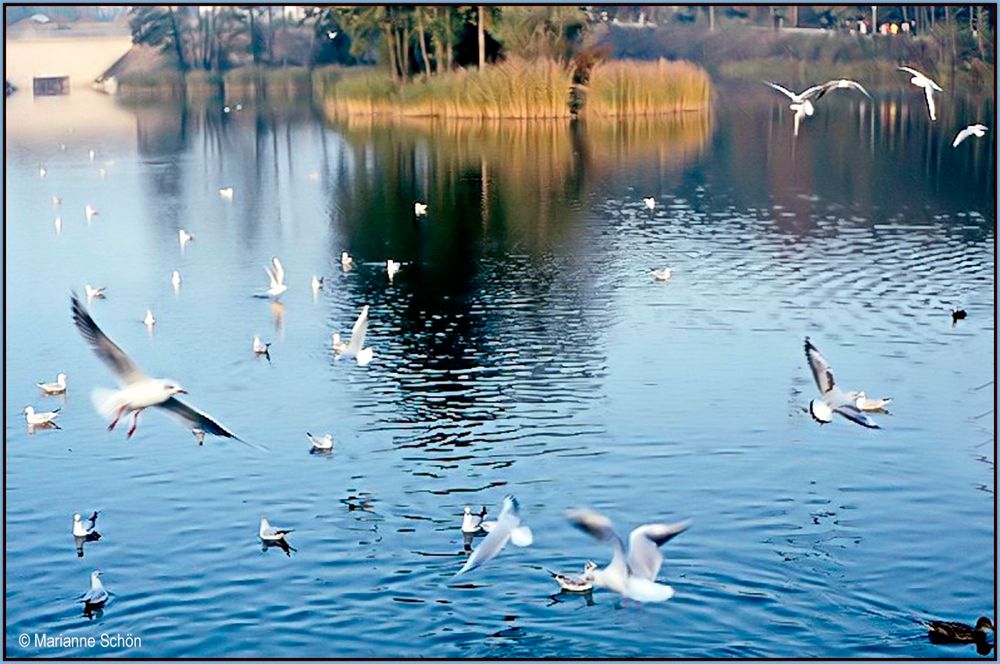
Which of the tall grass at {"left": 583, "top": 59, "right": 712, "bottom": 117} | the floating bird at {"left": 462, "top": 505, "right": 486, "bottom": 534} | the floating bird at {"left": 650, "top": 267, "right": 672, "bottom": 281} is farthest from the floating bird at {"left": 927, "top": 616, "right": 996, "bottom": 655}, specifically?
the tall grass at {"left": 583, "top": 59, "right": 712, "bottom": 117}

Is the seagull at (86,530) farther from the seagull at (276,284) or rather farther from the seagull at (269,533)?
the seagull at (276,284)

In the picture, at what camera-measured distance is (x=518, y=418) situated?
Result: 14922mm

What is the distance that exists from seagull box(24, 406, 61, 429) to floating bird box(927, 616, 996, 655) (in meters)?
8.27

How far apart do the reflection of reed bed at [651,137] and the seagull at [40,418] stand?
20.3m

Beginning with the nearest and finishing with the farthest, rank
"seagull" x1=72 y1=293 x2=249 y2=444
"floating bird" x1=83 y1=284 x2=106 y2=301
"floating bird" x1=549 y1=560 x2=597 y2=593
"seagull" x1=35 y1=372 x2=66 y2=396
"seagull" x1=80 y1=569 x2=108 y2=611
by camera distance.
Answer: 1. "seagull" x1=72 y1=293 x2=249 y2=444
2. "floating bird" x1=549 y1=560 x2=597 y2=593
3. "seagull" x1=80 y1=569 x2=108 y2=611
4. "seagull" x1=35 y1=372 x2=66 y2=396
5. "floating bird" x1=83 y1=284 x2=106 y2=301

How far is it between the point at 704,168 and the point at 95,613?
23462 millimetres

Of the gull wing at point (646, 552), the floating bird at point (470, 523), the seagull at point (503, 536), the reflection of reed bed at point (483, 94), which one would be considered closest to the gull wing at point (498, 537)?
the seagull at point (503, 536)

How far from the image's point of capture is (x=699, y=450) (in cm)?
1401

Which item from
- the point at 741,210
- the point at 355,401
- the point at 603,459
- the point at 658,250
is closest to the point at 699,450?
the point at 603,459

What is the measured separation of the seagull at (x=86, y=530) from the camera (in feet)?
40.3

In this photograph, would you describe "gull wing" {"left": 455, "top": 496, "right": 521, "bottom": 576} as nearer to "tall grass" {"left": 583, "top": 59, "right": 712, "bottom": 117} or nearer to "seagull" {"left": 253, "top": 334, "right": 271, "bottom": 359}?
"seagull" {"left": 253, "top": 334, "right": 271, "bottom": 359}

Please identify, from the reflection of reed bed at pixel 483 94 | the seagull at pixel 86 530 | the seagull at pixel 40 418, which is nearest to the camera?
the seagull at pixel 86 530

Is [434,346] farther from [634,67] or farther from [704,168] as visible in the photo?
[634,67]

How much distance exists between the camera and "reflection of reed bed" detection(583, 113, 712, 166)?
35.4 meters
